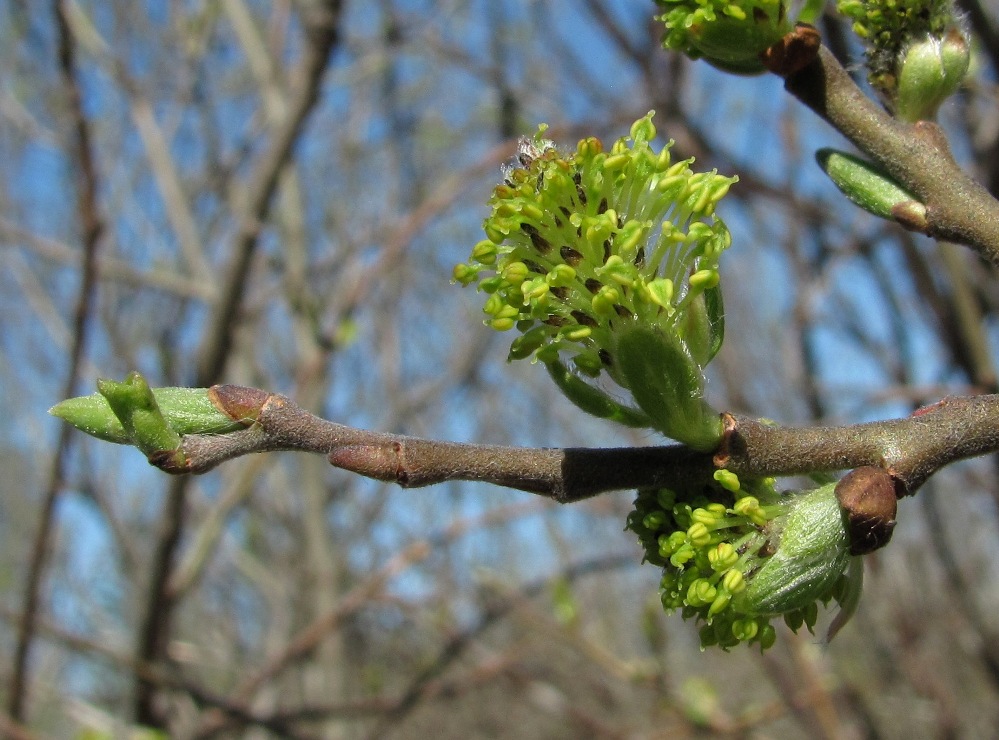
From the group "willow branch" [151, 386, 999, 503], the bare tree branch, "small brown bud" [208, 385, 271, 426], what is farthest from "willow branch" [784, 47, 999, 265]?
the bare tree branch

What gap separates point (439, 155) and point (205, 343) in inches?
131

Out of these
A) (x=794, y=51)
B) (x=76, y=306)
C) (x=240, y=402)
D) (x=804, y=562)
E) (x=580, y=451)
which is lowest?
(x=804, y=562)

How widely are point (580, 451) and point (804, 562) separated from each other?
0.58ft

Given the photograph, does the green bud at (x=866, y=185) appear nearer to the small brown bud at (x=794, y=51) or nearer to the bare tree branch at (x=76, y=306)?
the small brown bud at (x=794, y=51)

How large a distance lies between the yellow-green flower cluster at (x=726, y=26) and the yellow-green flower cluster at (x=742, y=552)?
0.36 meters

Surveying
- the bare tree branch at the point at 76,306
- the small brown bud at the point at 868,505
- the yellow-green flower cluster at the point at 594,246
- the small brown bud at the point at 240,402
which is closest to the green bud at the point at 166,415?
the small brown bud at the point at 240,402

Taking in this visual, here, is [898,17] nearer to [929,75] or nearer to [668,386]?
[929,75]

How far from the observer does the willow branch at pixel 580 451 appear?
65cm

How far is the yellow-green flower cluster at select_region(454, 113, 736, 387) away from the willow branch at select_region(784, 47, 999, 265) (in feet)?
0.49

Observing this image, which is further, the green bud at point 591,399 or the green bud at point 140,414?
the green bud at point 591,399

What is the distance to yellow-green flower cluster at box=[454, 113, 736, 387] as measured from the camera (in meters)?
0.68

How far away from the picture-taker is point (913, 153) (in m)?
0.75

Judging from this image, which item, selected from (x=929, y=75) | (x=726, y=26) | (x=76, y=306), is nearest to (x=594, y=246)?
(x=726, y=26)

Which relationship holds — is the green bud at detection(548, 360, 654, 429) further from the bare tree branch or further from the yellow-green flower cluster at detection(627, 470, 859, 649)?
the bare tree branch
